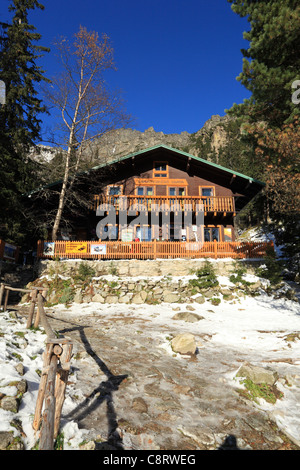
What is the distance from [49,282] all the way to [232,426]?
13092 millimetres

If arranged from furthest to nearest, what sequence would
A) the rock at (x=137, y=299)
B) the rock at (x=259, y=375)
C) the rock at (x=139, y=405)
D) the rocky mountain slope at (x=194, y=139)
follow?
the rocky mountain slope at (x=194, y=139) → the rock at (x=137, y=299) → the rock at (x=259, y=375) → the rock at (x=139, y=405)

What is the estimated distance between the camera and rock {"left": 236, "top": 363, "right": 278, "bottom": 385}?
5320 mm

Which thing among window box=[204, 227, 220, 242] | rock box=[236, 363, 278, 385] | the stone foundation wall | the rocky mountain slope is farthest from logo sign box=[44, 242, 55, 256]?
the rocky mountain slope

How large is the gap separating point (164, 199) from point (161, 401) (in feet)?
63.0

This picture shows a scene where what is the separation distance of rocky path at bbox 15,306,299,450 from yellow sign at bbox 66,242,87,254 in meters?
9.06

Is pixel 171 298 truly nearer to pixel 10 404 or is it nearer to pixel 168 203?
pixel 168 203

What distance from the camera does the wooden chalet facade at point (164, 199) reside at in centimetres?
2236

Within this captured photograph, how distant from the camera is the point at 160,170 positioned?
2445 centimetres

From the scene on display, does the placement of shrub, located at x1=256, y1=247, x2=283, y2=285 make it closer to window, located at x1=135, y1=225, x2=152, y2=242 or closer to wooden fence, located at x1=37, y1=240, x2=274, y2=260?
wooden fence, located at x1=37, y1=240, x2=274, y2=260

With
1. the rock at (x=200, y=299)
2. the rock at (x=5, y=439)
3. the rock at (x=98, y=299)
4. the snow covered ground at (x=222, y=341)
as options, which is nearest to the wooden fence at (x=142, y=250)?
the snow covered ground at (x=222, y=341)

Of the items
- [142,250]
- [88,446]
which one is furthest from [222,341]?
[142,250]

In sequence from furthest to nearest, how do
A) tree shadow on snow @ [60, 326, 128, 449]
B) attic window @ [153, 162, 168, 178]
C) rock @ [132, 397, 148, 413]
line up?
attic window @ [153, 162, 168, 178] → rock @ [132, 397, 148, 413] → tree shadow on snow @ [60, 326, 128, 449]

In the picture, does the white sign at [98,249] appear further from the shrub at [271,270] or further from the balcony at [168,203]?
the shrub at [271,270]

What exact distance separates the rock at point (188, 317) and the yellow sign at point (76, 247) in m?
8.14
